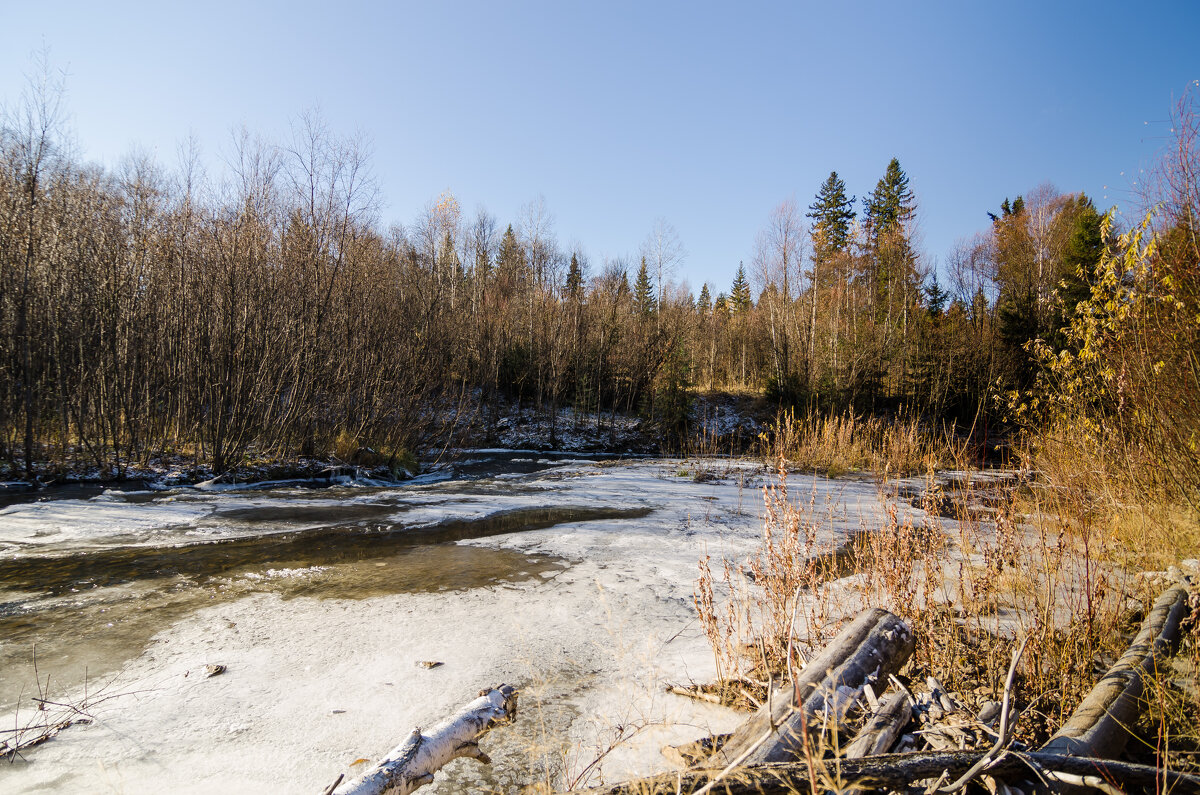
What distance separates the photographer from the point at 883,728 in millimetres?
2016

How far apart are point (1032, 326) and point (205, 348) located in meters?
28.1

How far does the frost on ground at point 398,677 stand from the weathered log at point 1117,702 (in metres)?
1.29

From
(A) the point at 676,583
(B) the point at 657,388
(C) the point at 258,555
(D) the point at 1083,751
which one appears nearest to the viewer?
(D) the point at 1083,751

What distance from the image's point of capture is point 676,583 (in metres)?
4.88

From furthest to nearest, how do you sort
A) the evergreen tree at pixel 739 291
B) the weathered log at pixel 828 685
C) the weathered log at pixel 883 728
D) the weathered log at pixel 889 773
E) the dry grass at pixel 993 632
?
the evergreen tree at pixel 739 291
the dry grass at pixel 993 632
the weathered log at pixel 883 728
the weathered log at pixel 828 685
the weathered log at pixel 889 773

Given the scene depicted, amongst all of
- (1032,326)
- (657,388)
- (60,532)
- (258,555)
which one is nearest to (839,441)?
(657,388)

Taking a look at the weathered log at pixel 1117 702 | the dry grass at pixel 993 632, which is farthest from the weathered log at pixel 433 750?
the weathered log at pixel 1117 702

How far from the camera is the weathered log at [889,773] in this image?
1.47 meters

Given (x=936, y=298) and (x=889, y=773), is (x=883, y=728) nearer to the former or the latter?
(x=889, y=773)

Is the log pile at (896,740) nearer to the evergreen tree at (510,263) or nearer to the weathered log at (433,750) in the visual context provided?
the weathered log at (433,750)

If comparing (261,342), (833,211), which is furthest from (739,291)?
(261,342)

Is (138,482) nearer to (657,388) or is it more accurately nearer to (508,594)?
(508,594)

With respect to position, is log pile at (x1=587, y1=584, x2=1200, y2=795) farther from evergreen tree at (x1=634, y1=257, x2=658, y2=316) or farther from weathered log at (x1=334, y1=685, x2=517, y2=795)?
evergreen tree at (x1=634, y1=257, x2=658, y2=316)

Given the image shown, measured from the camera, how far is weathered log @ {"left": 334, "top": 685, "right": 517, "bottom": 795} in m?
1.69
